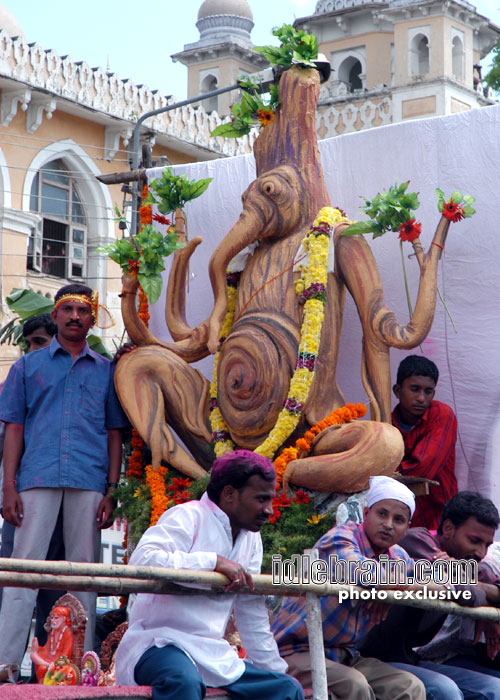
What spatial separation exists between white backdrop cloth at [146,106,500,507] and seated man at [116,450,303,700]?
7.73ft

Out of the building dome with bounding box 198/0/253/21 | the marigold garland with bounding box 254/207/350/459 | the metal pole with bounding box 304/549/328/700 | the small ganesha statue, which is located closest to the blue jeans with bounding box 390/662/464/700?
the metal pole with bounding box 304/549/328/700

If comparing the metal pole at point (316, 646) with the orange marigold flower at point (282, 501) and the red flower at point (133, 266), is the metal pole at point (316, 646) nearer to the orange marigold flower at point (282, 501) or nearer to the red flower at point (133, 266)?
the orange marigold flower at point (282, 501)

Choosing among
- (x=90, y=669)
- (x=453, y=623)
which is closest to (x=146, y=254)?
(x=90, y=669)

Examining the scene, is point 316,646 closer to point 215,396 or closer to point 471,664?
point 471,664

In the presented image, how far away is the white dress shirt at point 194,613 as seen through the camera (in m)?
3.60

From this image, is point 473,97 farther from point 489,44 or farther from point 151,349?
point 151,349

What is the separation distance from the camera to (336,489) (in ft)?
18.0

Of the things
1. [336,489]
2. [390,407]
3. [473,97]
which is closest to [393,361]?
[390,407]

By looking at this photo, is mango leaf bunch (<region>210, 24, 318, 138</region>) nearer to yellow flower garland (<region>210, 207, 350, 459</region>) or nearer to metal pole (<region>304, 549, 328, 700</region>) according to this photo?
yellow flower garland (<region>210, 207, 350, 459</region>)

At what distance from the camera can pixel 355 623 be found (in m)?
4.05

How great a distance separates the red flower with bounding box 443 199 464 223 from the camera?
567 centimetres

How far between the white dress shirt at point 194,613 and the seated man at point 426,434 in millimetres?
1980

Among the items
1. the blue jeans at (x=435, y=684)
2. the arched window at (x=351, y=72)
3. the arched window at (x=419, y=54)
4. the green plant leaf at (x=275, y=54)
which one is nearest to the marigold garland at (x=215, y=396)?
the green plant leaf at (x=275, y=54)

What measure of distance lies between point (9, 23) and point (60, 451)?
1566 centimetres
